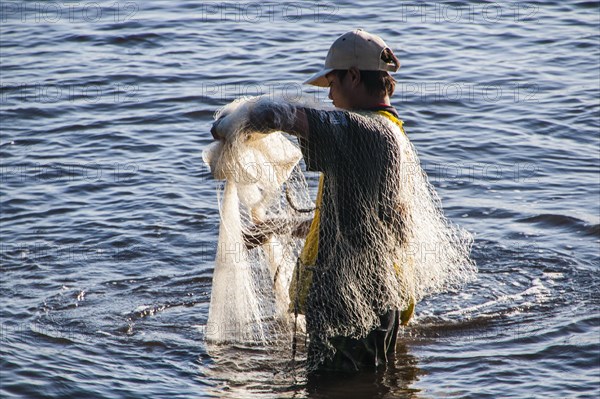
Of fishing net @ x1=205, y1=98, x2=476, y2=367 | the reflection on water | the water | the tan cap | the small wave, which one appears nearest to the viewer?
fishing net @ x1=205, y1=98, x2=476, y2=367

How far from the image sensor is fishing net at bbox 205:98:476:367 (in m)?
4.77

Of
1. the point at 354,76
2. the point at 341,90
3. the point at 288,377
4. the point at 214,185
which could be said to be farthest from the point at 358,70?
the point at 214,185

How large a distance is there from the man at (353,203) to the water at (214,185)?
21.7 inches

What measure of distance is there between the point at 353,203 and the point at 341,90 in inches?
24.8

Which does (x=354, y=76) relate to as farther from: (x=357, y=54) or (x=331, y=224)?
(x=331, y=224)

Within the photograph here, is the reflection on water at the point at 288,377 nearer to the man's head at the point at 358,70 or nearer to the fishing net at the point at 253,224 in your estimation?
the fishing net at the point at 253,224

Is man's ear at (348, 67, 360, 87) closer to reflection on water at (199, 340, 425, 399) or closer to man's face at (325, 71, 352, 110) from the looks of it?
man's face at (325, 71, 352, 110)

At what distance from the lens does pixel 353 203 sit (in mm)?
4926

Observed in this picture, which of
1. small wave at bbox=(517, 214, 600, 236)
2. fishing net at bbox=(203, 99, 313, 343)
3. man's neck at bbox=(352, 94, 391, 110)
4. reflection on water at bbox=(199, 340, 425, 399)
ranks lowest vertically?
reflection on water at bbox=(199, 340, 425, 399)

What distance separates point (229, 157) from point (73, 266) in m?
3.17

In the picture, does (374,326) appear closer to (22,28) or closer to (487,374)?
(487,374)

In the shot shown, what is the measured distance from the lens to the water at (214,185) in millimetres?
5875

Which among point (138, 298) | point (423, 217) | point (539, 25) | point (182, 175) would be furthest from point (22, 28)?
point (423, 217)

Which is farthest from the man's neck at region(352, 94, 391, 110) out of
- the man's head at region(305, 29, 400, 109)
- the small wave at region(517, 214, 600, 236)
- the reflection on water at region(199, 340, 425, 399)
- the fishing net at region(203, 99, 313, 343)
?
the small wave at region(517, 214, 600, 236)
